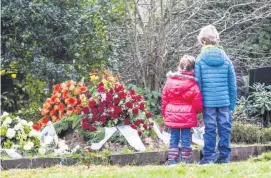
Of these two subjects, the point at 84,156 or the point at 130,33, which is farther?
the point at 130,33

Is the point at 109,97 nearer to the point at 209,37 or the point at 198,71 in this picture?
the point at 198,71

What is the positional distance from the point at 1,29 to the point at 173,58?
3.53m

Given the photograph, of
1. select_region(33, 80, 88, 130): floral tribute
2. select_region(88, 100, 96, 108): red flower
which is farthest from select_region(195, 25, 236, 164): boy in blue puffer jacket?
select_region(33, 80, 88, 130): floral tribute

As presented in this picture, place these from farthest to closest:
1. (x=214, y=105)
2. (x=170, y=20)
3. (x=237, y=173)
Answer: (x=170, y=20) → (x=214, y=105) → (x=237, y=173)

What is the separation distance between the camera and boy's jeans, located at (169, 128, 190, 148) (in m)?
6.31

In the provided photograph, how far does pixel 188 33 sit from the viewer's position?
11211 mm

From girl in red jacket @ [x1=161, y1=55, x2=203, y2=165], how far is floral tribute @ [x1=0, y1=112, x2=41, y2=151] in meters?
1.74

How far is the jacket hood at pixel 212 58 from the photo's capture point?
20.1 feet

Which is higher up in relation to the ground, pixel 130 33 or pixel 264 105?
pixel 130 33

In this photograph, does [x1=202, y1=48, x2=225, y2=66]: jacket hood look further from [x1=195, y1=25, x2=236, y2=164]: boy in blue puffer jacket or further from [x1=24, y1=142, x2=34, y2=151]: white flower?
[x1=24, y1=142, x2=34, y2=151]: white flower

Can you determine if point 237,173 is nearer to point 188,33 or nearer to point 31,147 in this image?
point 31,147

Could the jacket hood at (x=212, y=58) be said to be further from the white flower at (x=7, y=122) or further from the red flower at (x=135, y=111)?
the white flower at (x=7, y=122)

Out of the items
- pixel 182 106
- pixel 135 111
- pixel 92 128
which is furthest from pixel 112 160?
pixel 182 106

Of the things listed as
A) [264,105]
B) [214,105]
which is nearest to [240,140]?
[264,105]
